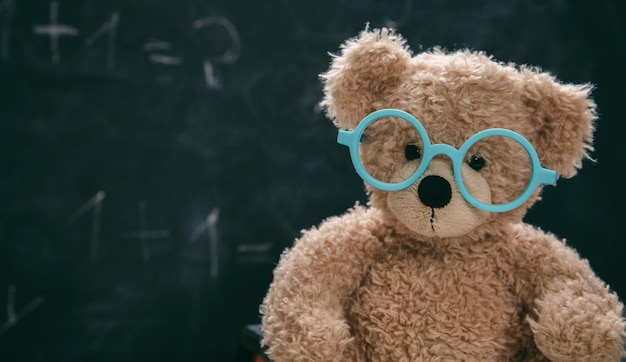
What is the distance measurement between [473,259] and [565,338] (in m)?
0.16


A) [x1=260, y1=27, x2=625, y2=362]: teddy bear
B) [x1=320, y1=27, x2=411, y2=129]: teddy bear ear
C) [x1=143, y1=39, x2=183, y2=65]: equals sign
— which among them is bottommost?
[x1=260, y1=27, x2=625, y2=362]: teddy bear

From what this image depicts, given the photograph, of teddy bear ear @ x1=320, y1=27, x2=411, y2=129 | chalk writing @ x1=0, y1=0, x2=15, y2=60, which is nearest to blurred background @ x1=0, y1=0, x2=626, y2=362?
Result: chalk writing @ x1=0, y1=0, x2=15, y2=60

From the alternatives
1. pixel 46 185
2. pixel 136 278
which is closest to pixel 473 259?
pixel 136 278

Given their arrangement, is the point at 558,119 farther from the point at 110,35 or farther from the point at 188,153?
the point at 110,35

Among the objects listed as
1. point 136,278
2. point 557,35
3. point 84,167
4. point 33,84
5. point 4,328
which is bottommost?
point 4,328

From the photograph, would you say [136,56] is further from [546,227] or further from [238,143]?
[546,227]

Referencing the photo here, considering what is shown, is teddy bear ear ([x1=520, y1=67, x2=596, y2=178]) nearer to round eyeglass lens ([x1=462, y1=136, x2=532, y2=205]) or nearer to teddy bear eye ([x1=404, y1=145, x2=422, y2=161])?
round eyeglass lens ([x1=462, y1=136, x2=532, y2=205])

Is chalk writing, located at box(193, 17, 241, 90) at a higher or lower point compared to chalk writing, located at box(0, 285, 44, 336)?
higher

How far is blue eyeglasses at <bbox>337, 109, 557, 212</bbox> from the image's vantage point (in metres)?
0.71

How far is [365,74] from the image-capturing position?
0.80m

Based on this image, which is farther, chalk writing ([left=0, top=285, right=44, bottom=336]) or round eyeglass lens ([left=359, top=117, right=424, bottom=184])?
chalk writing ([left=0, top=285, right=44, bottom=336])

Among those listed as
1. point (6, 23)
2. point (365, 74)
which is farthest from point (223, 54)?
point (365, 74)

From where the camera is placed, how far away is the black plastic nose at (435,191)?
723 mm

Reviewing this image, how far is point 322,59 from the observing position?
1.49 m
